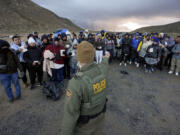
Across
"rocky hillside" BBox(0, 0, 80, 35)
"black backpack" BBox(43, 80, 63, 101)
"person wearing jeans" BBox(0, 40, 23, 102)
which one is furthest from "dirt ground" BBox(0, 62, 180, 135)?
"rocky hillside" BBox(0, 0, 80, 35)

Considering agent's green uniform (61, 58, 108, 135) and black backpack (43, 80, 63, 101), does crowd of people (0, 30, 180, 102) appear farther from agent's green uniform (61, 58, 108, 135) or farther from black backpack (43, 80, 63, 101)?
black backpack (43, 80, 63, 101)

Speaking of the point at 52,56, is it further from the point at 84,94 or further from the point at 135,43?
the point at 135,43

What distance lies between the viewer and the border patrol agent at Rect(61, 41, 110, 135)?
3.66ft

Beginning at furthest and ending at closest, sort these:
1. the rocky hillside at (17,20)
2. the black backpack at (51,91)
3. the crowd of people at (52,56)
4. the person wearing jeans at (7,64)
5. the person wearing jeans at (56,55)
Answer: the rocky hillside at (17,20), the person wearing jeans at (56,55), the black backpack at (51,91), the crowd of people at (52,56), the person wearing jeans at (7,64)

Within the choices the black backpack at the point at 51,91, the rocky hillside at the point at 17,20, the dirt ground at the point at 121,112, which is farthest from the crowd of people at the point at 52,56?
the rocky hillside at the point at 17,20

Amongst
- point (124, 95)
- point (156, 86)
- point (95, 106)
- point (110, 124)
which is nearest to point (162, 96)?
point (156, 86)

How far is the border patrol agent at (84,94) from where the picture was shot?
43.9 inches

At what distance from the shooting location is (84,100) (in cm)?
117

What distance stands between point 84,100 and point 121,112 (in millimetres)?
2503

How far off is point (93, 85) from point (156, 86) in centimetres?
462

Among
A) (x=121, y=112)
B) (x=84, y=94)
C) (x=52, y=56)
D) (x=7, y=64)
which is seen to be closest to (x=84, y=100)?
(x=84, y=94)

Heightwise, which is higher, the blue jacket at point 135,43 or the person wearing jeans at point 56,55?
the blue jacket at point 135,43

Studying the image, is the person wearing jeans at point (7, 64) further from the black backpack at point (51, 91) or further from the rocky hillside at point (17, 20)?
the rocky hillside at point (17, 20)

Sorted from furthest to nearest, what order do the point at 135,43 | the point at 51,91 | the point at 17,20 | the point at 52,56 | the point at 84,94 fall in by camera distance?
the point at 17,20 → the point at 135,43 → the point at 52,56 → the point at 51,91 → the point at 84,94
